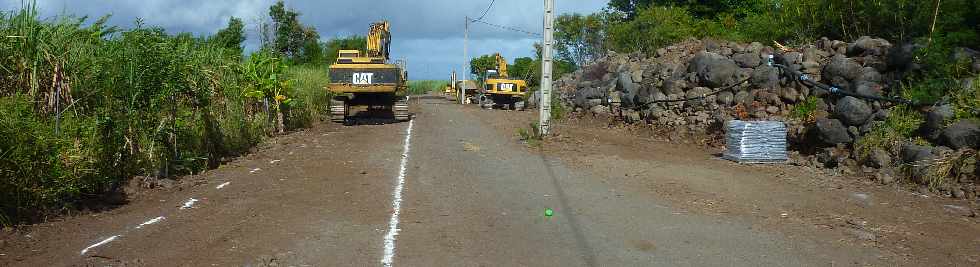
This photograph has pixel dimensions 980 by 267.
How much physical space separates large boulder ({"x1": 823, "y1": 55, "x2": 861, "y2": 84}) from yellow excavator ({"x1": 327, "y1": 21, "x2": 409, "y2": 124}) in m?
12.1

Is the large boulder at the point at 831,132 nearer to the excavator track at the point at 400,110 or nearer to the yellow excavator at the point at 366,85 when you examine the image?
the yellow excavator at the point at 366,85

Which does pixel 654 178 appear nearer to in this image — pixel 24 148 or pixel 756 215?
pixel 756 215

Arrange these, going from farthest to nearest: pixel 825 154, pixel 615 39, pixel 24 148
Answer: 1. pixel 615 39
2. pixel 825 154
3. pixel 24 148

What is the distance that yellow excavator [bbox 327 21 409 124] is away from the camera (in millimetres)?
23016

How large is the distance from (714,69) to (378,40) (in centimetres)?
1197

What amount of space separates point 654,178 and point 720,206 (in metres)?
2.55

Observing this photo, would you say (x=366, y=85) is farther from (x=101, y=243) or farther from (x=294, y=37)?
(x=294, y=37)

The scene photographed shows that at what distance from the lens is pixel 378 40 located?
27.0 m

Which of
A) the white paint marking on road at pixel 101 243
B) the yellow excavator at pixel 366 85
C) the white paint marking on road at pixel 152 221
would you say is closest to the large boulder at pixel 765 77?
the yellow excavator at pixel 366 85

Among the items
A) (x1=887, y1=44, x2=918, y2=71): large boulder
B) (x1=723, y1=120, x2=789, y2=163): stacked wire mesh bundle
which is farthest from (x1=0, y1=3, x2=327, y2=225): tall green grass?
(x1=887, y1=44, x2=918, y2=71): large boulder

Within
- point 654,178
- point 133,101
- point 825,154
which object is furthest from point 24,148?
point 825,154

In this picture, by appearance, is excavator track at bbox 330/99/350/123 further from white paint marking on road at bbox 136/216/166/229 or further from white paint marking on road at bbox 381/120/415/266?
white paint marking on road at bbox 136/216/166/229

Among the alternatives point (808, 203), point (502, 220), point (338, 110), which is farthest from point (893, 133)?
point (338, 110)

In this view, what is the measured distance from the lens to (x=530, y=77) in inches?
2302
